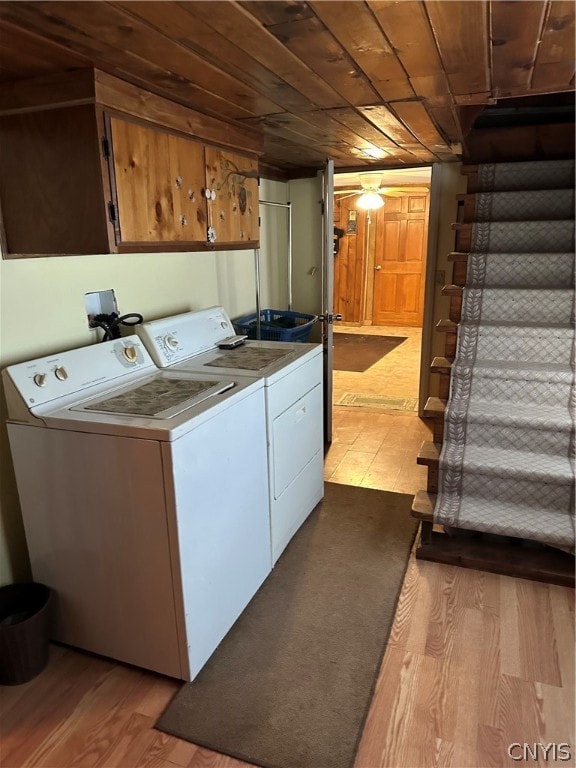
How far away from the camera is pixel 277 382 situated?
2.23 meters

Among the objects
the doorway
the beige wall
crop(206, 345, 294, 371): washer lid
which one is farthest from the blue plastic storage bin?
the doorway

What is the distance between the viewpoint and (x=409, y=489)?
3.12 metres

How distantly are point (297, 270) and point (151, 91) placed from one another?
2.33 meters

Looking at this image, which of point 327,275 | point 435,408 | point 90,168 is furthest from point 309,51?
point 327,275

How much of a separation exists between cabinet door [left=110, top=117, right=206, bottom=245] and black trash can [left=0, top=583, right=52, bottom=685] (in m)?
1.28

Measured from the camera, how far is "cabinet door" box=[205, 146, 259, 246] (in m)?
2.26

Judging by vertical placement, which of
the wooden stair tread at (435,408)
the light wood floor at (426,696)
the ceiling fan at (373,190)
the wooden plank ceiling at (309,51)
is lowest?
the light wood floor at (426,696)

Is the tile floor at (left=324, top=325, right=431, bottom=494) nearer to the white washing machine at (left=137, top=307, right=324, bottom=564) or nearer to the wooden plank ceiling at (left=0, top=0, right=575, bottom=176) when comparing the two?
the white washing machine at (left=137, top=307, right=324, bottom=564)

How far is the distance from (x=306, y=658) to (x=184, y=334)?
1493mm

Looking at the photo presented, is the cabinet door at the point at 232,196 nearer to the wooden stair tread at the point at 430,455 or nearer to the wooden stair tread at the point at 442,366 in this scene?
the wooden stair tread at the point at 442,366

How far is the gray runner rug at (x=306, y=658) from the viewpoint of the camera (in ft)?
5.22

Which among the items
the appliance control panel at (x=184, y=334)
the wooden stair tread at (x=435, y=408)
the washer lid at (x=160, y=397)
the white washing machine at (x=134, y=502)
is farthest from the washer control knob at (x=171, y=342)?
the wooden stair tread at (x=435, y=408)

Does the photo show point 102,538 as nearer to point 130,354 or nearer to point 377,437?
point 130,354

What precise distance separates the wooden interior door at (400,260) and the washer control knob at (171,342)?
19.3ft
